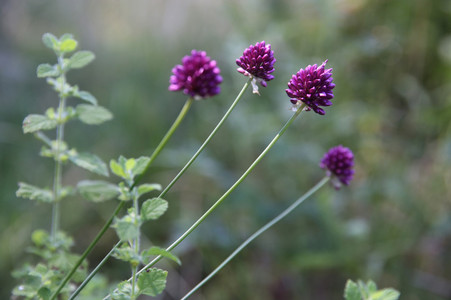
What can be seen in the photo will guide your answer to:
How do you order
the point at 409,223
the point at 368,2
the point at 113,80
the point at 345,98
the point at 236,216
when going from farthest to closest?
the point at 113,80 → the point at 368,2 → the point at 345,98 → the point at 236,216 → the point at 409,223

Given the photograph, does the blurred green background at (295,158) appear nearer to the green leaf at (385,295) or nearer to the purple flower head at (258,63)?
the green leaf at (385,295)

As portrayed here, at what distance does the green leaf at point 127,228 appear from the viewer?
0.73 meters

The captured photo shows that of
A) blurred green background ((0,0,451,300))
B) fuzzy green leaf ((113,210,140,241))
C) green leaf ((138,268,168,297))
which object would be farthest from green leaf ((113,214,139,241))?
blurred green background ((0,0,451,300))

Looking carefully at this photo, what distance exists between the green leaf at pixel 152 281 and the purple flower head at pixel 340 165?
48 centimetres

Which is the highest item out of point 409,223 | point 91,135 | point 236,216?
point 91,135

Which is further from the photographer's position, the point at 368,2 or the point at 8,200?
the point at 368,2

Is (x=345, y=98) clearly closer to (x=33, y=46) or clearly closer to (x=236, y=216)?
(x=236, y=216)

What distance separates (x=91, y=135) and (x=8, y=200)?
0.82 metres

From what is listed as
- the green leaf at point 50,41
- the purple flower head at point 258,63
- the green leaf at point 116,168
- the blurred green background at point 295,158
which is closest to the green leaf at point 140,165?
the green leaf at point 116,168

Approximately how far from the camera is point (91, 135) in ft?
10.3

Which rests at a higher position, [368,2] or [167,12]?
[167,12]

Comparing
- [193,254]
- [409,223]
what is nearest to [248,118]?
[193,254]

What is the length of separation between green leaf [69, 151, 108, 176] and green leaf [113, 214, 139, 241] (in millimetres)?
186

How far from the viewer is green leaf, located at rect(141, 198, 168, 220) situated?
2.59ft
